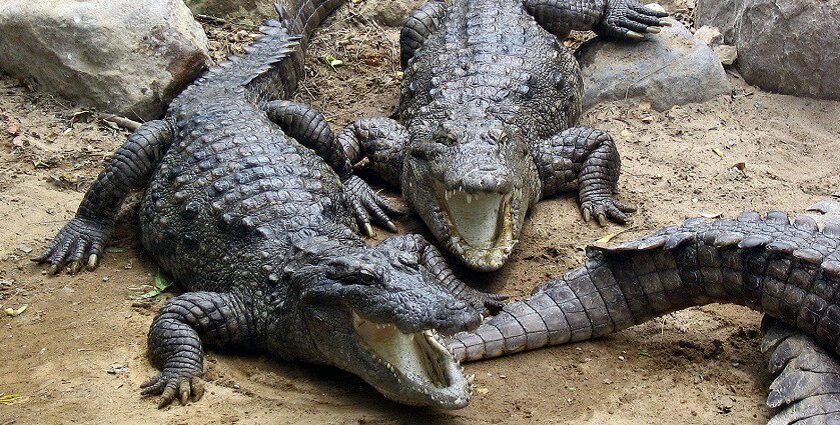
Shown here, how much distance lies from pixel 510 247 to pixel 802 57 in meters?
2.92

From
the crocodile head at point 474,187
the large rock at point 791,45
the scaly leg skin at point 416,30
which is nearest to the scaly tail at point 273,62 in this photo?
the scaly leg skin at point 416,30

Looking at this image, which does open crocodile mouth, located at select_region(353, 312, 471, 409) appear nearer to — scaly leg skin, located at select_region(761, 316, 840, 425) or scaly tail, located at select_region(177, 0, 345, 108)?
scaly leg skin, located at select_region(761, 316, 840, 425)

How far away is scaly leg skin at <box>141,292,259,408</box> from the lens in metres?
3.86

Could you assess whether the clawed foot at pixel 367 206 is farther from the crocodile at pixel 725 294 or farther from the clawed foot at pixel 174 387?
the clawed foot at pixel 174 387

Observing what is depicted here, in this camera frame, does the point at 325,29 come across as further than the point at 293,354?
Yes

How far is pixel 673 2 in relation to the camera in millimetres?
7969

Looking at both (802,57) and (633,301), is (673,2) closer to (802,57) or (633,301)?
(802,57)

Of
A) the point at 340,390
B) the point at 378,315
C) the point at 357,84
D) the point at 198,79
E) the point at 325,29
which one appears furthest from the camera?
the point at 325,29

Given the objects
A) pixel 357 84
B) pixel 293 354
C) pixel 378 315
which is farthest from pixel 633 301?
pixel 357 84

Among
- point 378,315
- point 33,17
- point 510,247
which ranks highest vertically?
point 33,17

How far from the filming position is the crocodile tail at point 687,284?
3.73 metres

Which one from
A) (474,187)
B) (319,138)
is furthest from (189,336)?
(319,138)

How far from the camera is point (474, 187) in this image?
15.7ft

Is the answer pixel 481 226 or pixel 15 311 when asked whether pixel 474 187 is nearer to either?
pixel 481 226
